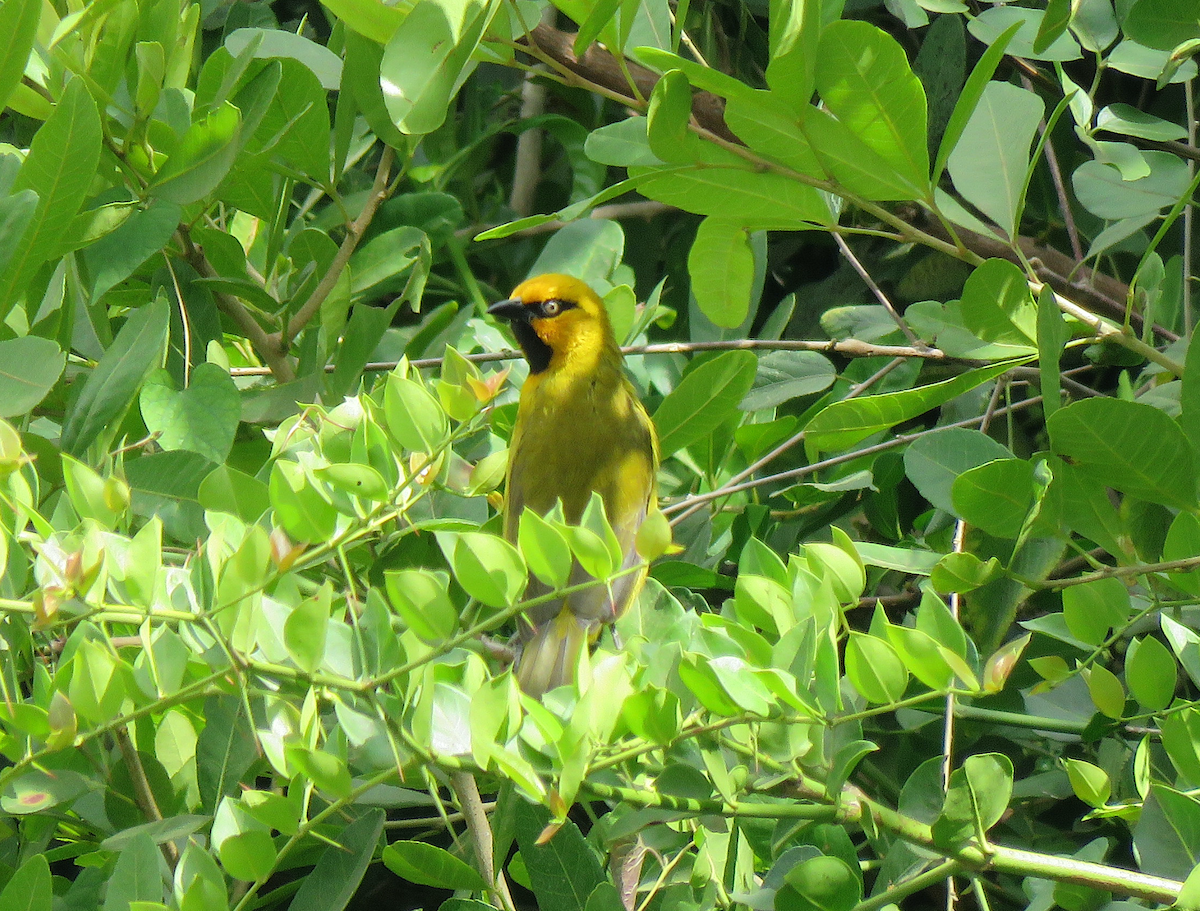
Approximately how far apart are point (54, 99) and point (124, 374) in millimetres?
589

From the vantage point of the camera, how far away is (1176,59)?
2021 mm

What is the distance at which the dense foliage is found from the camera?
1301 mm

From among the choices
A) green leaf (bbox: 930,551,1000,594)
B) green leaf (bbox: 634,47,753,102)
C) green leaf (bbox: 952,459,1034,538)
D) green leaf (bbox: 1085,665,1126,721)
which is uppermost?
green leaf (bbox: 634,47,753,102)

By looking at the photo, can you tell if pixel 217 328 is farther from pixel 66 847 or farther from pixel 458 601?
pixel 66 847

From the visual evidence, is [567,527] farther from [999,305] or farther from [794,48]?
[999,305]

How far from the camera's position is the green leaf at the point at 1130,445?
4.95 ft

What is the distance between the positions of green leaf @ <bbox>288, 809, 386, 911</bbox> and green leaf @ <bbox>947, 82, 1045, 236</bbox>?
133 centimetres

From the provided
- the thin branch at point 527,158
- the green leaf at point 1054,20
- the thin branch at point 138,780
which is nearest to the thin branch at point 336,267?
the thin branch at point 138,780

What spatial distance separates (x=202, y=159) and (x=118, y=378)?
42 centimetres

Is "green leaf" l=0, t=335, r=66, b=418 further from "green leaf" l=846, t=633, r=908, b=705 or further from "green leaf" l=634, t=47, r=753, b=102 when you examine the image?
"green leaf" l=846, t=633, r=908, b=705

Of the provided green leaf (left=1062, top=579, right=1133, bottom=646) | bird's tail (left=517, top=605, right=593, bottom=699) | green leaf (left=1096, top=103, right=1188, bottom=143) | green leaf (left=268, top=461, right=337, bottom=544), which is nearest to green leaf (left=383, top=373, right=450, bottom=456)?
green leaf (left=268, top=461, right=337, bottom=544)

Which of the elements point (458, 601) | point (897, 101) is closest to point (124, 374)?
point (458, 601)

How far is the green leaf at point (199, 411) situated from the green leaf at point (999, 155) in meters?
1.28

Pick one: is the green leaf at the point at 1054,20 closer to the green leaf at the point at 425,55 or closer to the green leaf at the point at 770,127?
the green leaf at the point at 770,127
